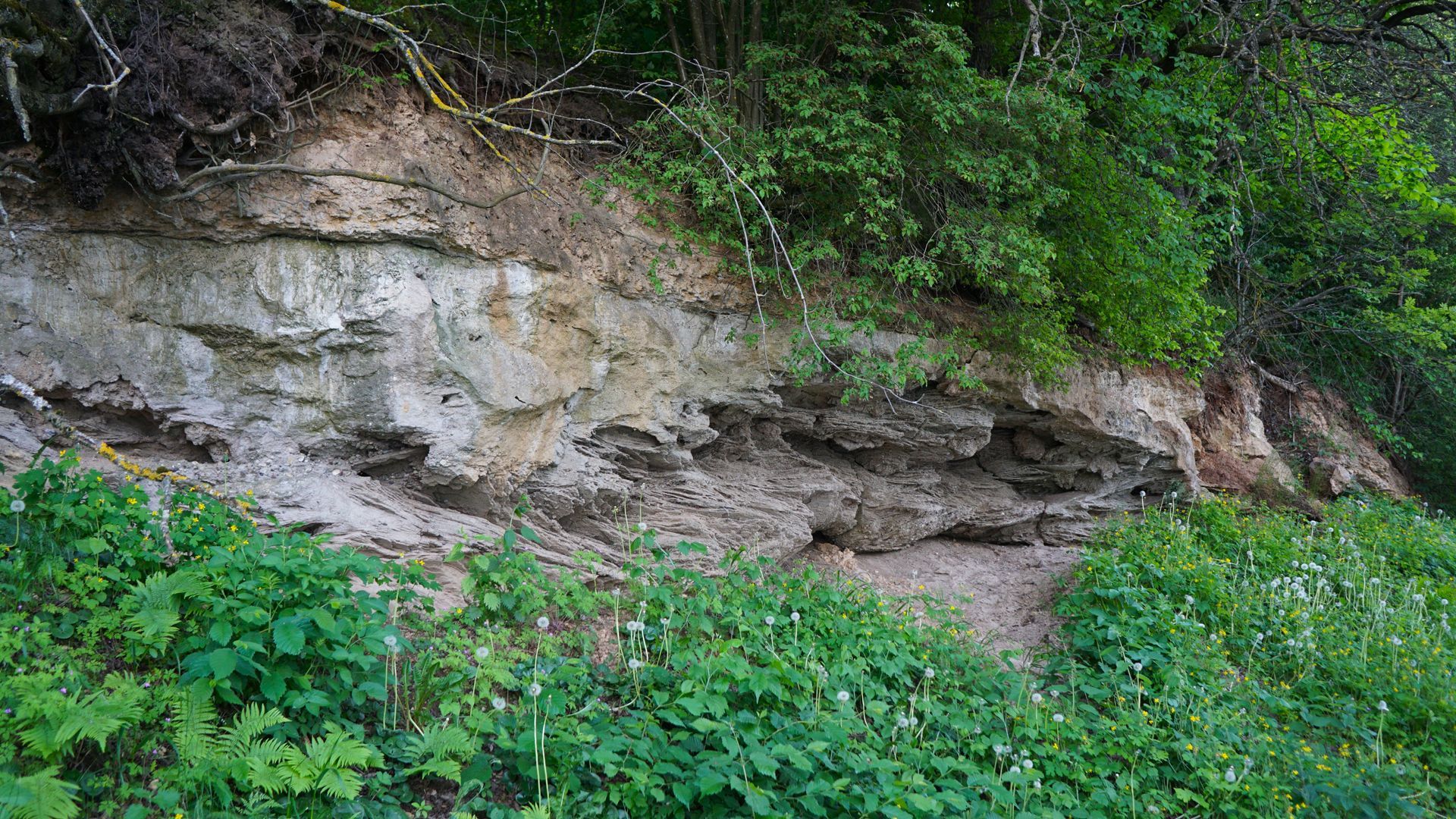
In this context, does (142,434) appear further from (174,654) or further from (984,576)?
(984,576)

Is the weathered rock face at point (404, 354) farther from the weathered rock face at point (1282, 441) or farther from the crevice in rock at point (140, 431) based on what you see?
the weathered rock face at point (1282, 441)

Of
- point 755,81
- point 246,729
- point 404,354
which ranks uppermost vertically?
point 755,81

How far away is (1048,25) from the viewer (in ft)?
25.7

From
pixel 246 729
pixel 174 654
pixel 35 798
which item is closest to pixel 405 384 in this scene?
pixel 174 654

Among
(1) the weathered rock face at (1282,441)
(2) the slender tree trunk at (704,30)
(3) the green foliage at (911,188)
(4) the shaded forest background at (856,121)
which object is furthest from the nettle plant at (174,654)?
(1) the weathered rock face at (1282,441)

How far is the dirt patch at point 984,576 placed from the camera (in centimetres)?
698

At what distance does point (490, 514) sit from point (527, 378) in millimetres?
893

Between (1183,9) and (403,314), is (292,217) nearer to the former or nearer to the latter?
(403,314)

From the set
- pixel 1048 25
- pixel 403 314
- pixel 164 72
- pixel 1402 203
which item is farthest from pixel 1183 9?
pixel 164 72

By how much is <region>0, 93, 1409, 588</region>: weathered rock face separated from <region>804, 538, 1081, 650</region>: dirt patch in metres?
1.45

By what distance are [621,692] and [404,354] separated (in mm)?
2297

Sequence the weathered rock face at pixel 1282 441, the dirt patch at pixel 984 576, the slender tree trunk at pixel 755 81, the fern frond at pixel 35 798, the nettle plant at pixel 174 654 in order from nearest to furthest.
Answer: the fern frond at pixel 35 798 → the nettle plant at pixel 174 654 → the slender tree trunk at pixel 755 81 → the dirt patch at pixel 984 576 → the weathered rock face at pixel 1282 441

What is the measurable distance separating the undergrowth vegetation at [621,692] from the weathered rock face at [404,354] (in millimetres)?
505

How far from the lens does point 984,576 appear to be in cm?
818
